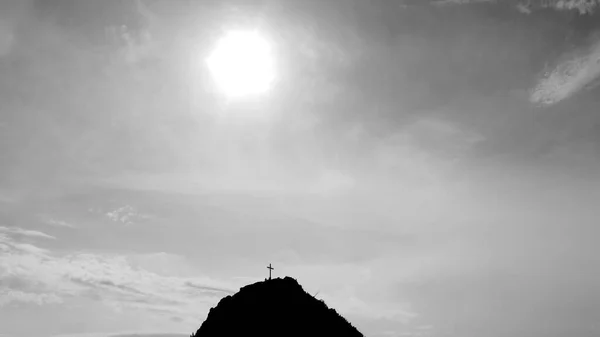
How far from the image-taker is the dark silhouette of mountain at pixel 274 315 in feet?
129

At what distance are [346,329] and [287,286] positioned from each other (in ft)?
24.3

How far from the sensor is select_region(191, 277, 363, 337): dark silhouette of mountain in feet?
129

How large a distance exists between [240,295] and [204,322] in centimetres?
456

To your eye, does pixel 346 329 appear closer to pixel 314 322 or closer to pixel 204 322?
pixel 314 322

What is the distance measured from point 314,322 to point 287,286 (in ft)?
15.4

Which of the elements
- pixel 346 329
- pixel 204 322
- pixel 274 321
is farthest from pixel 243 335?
pixel 346 329

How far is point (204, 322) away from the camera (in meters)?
43.1

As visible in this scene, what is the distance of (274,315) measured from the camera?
132ft

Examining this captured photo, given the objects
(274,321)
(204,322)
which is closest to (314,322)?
(274,321)

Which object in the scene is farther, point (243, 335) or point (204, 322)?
point (204, 322)

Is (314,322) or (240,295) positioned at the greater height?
A: (240,295)

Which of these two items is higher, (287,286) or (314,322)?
(287,286)

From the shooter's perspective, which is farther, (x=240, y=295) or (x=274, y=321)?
(x=240, y=295)

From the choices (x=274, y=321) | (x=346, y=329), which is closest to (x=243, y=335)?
(x=274, y=321)
